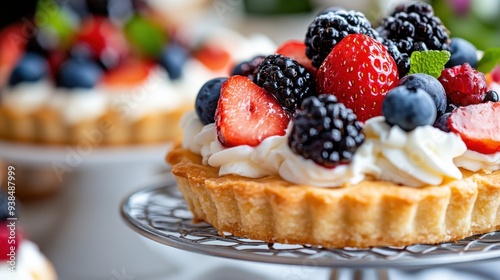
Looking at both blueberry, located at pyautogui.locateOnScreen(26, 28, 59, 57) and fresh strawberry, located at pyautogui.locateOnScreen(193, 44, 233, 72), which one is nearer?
blueberry, located at pyautogui.locateOnScreen(26, 28, 59, 57)

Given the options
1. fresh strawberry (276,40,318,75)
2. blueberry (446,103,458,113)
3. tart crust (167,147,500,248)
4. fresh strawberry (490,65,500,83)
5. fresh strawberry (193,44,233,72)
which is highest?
fresh strawberry (193,44,233,72)

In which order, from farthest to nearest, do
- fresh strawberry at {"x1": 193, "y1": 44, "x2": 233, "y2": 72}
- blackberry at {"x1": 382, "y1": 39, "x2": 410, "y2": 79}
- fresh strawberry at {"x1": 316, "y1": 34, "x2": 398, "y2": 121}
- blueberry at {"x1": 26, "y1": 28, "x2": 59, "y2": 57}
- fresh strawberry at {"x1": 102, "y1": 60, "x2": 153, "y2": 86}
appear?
fresh strawberry at {"x1": 193, "y1": 44, "x2": 233, "y2": 72}, blueberry at {"x1": 26, "y1": 28, "x2": 59, "y2": 57}, fresh strawberry at {"x1": 102, "y1": 60, "x2": 153, "y2": 86}, blackberry at {"x1": 382, "y1": 39, "x2": 410, "y2": 79}, fresh strawberry at {"x1": 316, "y1": 34, "x2": 398, "y2": 121}

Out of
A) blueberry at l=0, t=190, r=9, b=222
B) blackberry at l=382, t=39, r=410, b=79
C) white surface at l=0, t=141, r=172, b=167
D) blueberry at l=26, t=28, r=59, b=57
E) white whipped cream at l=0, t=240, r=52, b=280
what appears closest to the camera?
blackberry at l=382, t=39, r=410, b=79

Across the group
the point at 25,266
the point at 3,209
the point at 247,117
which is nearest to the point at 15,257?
the point at 25,266

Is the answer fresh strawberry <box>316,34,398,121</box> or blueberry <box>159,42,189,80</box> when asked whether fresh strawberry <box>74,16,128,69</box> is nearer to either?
blueberry <box>159,42,189,80</box>

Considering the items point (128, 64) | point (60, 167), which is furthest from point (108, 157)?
point (128, 64)

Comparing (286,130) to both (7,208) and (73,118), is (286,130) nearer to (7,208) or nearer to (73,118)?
(7,208)
